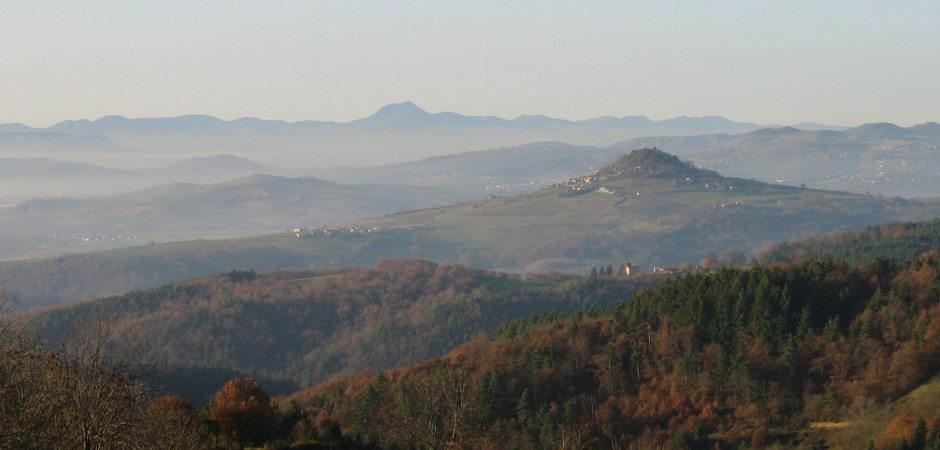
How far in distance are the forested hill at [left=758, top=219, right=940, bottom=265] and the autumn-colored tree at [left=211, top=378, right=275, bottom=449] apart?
5508 cm

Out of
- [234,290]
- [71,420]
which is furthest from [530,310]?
[71,420]

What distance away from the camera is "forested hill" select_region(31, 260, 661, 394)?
95625 millimetres

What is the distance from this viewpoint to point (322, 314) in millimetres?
109750

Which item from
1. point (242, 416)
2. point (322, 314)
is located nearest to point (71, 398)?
point (242, 416)

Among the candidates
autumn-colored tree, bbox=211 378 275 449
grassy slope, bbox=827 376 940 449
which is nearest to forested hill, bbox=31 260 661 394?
grassy slope, bbox=827 376 940 449

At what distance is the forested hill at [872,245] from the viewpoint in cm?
9100

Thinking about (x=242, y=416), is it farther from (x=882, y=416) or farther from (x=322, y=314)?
(x=322, y=314)

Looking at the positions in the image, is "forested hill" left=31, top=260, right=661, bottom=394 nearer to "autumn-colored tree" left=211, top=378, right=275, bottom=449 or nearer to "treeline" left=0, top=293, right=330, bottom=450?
"autumn-colored tree" left=211, top=378, right=275, bottom=449

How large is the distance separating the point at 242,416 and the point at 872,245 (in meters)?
74.8

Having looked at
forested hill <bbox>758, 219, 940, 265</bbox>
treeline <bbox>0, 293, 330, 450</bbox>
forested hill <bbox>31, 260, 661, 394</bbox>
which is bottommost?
forested hill <bbox>31, 260, 661, 394</bbox>

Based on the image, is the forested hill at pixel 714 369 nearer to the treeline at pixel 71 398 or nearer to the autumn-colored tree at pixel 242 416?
the autumn-colored tree at pixel 242 416

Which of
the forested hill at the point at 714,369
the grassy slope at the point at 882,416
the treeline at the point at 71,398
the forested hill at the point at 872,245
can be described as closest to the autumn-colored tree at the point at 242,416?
the forested hill at the point at 714,369

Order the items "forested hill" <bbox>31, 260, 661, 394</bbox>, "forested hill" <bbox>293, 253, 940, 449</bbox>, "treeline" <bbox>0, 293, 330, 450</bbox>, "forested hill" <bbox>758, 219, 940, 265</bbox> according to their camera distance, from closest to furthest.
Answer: "treeline" <bbox>0, 293, 330, 450</bbox> < "forested hill" <bbox>293, 253, 940, 449</bbox> < "forested hill" <bbox>758, 219, 940, 265</bbox> < "forested hill" <bbox>31, 260, 661, 394</bbox>

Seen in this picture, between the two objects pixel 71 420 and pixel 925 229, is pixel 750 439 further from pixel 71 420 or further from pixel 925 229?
pixel 925 229
